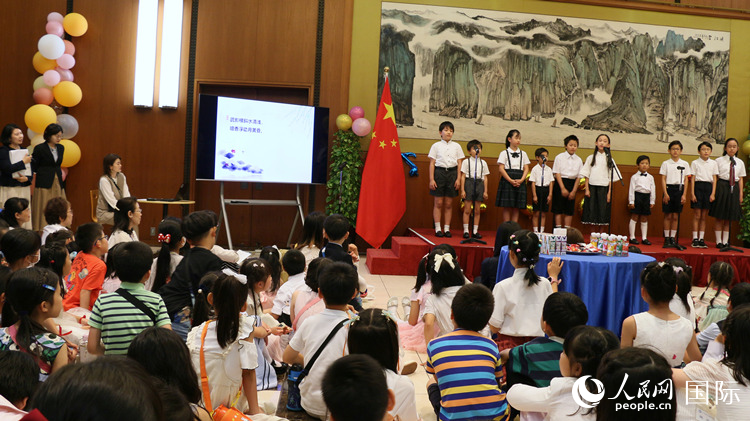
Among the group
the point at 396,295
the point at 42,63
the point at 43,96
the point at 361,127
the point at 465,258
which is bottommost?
the point at 396,295

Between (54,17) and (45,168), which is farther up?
(54,17)

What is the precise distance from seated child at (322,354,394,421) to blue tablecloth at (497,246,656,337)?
365cm

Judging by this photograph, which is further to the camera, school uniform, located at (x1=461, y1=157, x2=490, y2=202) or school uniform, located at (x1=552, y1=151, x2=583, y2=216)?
school uniform, located at (x1=552, y1=151, x2=583, y2=216)

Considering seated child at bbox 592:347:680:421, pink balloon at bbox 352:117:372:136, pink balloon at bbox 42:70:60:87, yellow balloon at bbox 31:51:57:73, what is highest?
yellow balloon at bbox 31:51:57:73

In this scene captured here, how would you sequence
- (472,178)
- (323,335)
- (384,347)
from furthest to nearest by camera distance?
(472,178) → (323,335) → (384,347)

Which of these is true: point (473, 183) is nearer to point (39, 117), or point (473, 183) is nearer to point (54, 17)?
point (39, 117)

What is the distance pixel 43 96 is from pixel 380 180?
15.4 ft

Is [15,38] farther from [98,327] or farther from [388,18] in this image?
[98,327]

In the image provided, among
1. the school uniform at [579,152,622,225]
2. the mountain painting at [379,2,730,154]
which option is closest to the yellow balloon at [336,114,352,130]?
the mountain painting at [379,2,730,154]

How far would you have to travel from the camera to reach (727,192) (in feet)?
28.7

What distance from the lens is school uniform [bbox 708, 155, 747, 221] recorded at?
8688 mm

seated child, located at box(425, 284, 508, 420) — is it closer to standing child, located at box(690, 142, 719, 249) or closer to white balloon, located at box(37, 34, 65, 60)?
standing child, located at box(690, 142, 719, 249)

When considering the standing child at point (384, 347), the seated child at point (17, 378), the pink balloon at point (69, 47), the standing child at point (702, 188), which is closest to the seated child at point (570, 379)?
the standing child at point (384, 347)

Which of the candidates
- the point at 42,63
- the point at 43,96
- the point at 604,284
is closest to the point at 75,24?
the point at 42,63
